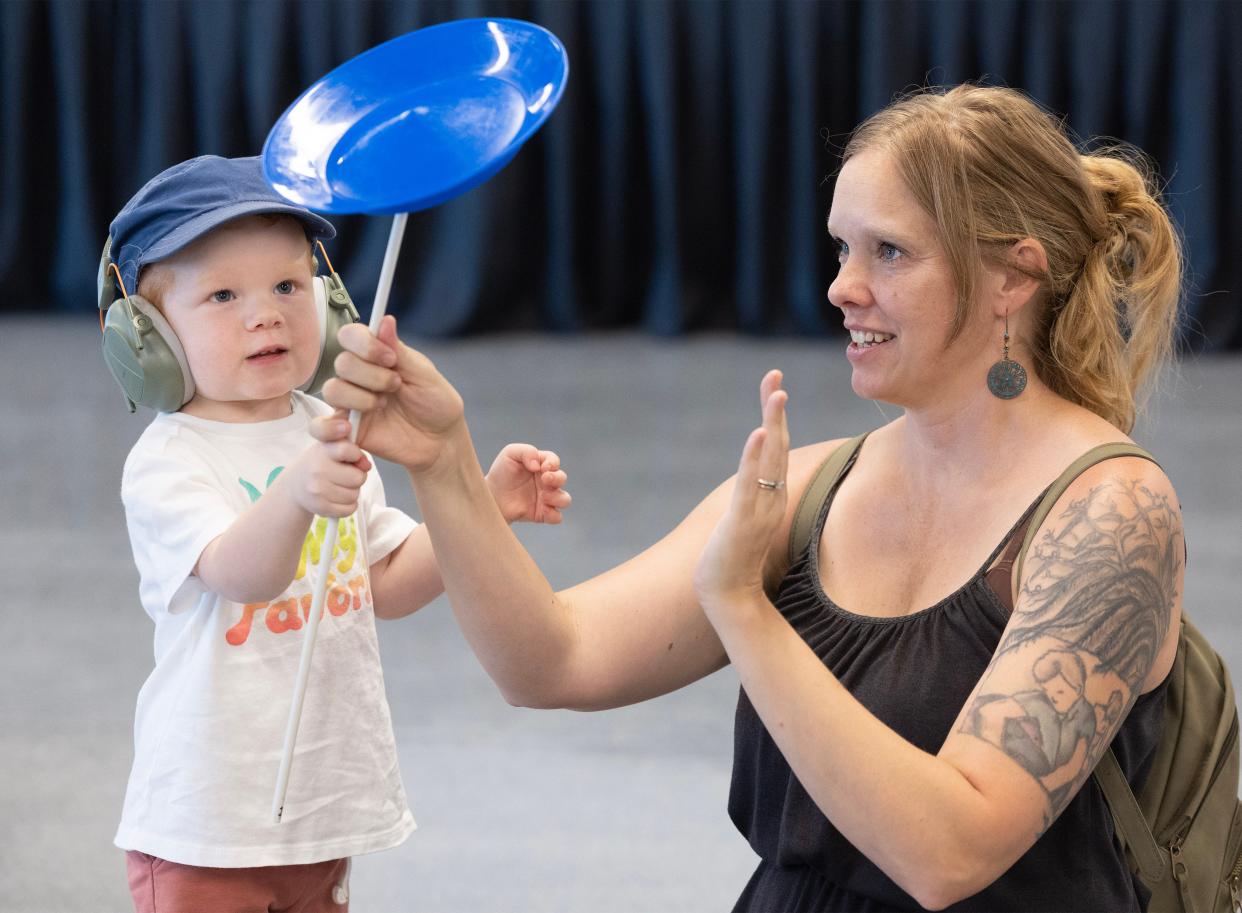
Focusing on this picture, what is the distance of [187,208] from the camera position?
5.06 ft

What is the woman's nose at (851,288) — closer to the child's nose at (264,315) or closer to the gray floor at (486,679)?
the child's nose at (264,315)

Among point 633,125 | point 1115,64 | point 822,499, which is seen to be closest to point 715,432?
point 633,125

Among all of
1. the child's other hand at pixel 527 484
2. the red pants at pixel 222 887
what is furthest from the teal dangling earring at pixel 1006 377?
the red pants at pixel 222 887

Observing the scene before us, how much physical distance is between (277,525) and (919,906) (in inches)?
25.5

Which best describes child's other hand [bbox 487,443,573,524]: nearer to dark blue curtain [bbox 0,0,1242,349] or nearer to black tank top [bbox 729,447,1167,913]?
black tank top [bbox 729,447,1167,913]

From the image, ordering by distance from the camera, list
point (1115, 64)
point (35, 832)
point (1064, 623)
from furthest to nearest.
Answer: point (1115, 64) → point (35, 832) → point (1064, 623)

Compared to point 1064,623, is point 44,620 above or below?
below

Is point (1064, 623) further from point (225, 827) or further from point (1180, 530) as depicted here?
point (225, 827)

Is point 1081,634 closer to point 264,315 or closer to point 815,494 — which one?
point 815,494

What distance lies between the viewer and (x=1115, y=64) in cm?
482

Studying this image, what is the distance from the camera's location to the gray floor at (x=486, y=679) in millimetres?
2352

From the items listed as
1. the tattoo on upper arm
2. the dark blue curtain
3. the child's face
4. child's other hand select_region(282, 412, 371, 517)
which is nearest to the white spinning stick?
child's other hand select_region(282, 412, 371, 517)

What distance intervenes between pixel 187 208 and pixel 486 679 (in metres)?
1.50

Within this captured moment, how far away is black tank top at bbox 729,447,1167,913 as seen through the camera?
1.45m
